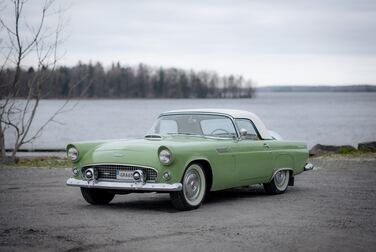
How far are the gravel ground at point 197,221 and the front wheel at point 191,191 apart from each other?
15cm

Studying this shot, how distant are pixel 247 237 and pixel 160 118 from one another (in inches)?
170

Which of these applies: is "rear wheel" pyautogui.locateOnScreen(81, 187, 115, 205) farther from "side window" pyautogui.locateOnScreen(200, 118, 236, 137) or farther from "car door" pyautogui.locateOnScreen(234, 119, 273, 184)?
"car door" pyautogui.locateOnScreen(234, 119, 273, 184)

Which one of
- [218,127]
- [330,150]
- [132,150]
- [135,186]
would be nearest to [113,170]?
[132,150]

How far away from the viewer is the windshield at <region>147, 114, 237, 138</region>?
35.8ft

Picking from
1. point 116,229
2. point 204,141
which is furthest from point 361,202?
point 116,229

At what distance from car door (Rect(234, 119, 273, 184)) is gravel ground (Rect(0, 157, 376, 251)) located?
408mm

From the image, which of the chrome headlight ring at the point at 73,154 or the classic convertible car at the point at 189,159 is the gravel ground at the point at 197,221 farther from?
the chrome headlight ring at the point at 73,154

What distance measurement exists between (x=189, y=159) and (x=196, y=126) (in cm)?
161

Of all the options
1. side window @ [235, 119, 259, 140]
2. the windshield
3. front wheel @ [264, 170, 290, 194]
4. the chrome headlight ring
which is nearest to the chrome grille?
the chrome headlight ring

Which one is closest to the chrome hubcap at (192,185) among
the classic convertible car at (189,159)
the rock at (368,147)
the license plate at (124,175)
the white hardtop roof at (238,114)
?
the classic convertible car at (189,159)

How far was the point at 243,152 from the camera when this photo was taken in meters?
10.7

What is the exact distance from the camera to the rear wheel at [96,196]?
10188 mm

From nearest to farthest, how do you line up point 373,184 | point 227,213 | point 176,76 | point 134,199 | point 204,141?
1. point 227,213
2. point 204,141
3. point 134,199
4. point 373,184
5. point 176,76

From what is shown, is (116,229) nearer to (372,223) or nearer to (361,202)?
(372,223)
